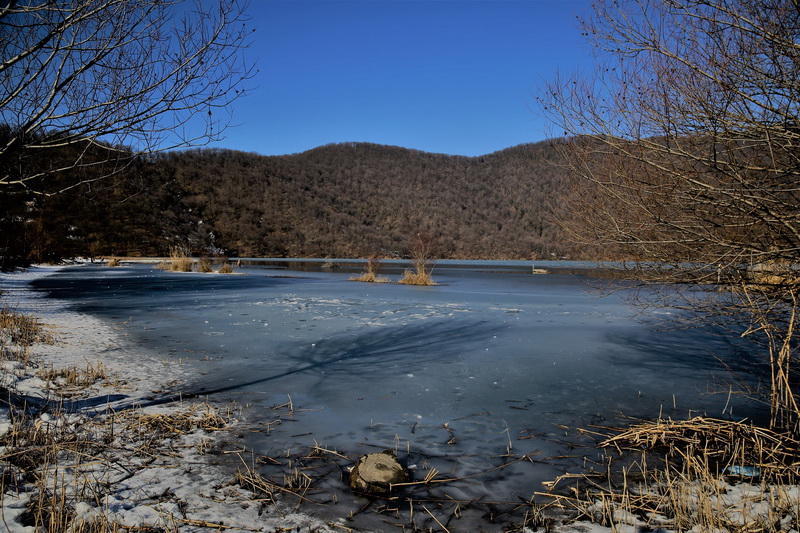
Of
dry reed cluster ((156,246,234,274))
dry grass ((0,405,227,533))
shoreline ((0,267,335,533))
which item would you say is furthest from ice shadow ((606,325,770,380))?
dry reed cluster ((156,246,234,274))

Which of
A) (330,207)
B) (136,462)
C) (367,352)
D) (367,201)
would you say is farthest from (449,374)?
(367,201)

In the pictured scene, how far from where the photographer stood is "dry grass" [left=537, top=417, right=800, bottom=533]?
244 centimetres

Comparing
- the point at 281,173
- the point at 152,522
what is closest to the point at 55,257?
the point at 152,522

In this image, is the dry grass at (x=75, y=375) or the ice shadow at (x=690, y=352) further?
the ice shadow at (x=690, y=352)

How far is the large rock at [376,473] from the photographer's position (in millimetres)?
2801

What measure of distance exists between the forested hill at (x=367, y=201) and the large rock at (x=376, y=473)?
5854 cm

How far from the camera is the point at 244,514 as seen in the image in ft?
8.12

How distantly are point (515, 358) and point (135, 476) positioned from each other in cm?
489

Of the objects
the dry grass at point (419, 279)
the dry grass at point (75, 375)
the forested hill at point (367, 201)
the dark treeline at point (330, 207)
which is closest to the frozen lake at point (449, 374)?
the dry grass at point (75, 375)

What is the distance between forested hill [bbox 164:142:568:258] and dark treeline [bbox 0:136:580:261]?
0.22 metres

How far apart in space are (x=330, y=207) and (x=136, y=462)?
83159 millimetres

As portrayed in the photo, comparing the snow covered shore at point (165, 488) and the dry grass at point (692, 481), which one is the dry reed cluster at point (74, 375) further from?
the dry grass at point (692, 481)

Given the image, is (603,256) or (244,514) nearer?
(244,514)

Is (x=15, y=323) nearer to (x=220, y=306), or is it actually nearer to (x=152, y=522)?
(x=220, y=306)
